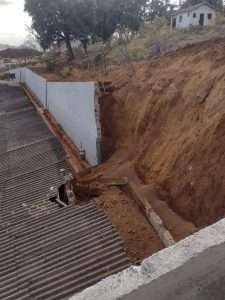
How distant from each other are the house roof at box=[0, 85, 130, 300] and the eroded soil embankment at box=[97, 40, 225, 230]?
116 cm

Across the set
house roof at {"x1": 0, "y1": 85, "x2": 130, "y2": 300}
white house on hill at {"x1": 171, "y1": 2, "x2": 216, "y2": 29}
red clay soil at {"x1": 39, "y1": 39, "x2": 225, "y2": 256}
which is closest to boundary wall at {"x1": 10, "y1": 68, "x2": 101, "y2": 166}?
red clay soil at {"x1": 39, "y1": 39, "x2": 225, "y2": 256}

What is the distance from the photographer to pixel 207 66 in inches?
370

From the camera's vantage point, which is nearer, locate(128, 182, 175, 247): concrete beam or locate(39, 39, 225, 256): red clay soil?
locate(128, 182, 175, 247): concrete beam

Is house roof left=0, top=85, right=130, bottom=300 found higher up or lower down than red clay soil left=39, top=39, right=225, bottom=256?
lower down

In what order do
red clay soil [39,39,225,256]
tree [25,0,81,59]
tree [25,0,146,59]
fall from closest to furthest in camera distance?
1. red clay soil [39,39,225,256]
2. tree [25,0,81,59]
3. tree [25,0,146,59]

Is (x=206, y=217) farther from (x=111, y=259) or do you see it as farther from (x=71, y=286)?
(x=71, y=286)

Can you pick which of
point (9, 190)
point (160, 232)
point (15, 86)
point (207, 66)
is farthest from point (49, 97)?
point (15, 86)

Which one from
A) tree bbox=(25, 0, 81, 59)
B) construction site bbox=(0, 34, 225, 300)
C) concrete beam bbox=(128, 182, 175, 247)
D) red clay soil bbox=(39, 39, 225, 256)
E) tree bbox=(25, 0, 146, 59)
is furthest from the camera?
tree bbox=(25, 0, 146, 59)

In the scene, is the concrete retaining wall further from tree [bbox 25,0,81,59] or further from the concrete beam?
tree [bbox 25,0,81,59]

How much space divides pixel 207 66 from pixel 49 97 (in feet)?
32.3

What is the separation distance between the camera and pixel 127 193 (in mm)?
8016

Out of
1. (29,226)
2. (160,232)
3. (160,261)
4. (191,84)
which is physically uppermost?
(191,84)

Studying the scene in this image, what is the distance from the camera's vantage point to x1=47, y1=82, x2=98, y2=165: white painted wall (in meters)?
10.5

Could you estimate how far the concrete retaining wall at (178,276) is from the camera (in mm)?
2314
